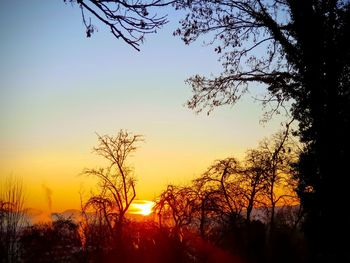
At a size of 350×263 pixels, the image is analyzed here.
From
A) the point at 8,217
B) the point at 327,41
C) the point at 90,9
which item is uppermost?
the point at 327,41

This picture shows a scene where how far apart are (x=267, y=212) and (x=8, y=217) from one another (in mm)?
30629

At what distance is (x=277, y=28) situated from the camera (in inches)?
517

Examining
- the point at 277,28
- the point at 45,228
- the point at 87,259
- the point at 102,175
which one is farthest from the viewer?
the point at 102,175

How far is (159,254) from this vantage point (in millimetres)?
15266

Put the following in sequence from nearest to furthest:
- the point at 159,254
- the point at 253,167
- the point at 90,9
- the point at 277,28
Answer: the point at 90,9
the point at 277,28
the point at 159,254
the point at 253,167

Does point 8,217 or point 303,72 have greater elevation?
point 303,72

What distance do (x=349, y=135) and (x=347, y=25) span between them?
3.32 metres

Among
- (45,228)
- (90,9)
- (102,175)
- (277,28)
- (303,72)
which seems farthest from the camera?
(102,175)

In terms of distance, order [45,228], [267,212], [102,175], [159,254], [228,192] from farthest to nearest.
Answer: [102,175], [267,212], [45,228], [228,192], [159,254]

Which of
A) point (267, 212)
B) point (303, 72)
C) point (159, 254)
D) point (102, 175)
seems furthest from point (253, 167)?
point (303, 72)

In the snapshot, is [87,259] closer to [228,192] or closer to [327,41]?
[228,192]

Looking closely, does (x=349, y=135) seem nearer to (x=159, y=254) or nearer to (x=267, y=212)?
(x=159, y=254)

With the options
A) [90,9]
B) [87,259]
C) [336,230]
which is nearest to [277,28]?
[336,230]

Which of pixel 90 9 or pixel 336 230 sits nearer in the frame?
pixel 90 9
